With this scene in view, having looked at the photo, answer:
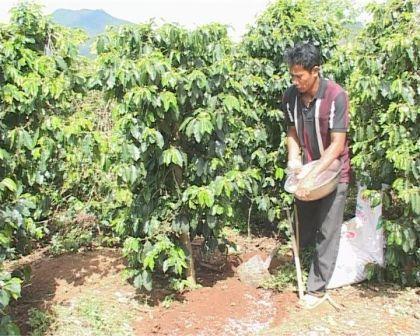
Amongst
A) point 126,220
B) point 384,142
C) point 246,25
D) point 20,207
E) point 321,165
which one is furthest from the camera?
point 246,25

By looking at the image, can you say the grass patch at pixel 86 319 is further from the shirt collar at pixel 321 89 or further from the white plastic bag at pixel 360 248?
the shirt collar at pixel 321 89

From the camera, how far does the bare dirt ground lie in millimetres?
3451

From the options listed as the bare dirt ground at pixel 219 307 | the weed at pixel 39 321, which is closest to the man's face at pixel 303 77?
the bare dirt ground at pixel 219 307

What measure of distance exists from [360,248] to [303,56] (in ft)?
5.82

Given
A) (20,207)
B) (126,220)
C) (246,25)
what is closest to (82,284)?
(126,220)

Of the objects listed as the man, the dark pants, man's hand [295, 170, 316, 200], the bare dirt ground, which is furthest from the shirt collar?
the bare dirt ground

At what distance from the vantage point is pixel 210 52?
3523 mm

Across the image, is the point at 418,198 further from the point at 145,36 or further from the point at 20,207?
the point at 20,207

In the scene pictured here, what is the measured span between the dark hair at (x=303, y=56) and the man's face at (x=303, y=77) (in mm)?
30

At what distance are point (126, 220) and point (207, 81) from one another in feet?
4.32

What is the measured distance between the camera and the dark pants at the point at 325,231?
3607 mm

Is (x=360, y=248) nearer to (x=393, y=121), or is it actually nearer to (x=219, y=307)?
(x=393, y=121)

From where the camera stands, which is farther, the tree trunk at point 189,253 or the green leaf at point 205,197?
the tree trunk at point 189,253

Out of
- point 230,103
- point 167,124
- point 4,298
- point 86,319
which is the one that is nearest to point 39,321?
point 86,319
